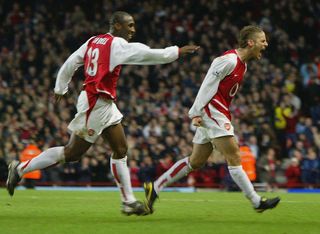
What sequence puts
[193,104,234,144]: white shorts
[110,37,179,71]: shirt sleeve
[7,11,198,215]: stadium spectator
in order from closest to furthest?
[110,37,179,71]: shirt sleeve, [7,11,198,215]: stadium spectator, [193,104,234,144]: white shorts

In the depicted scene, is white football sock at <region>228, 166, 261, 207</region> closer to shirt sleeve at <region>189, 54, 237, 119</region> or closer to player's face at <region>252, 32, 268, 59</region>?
shirt sleeve at <region>189, 54, 237, 119</region>

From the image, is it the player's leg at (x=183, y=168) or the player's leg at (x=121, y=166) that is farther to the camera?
the player's leg at (x=183, y=168)

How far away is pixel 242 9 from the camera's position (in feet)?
78.8

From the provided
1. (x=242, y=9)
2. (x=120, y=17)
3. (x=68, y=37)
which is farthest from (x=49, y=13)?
(x=120, y=17)

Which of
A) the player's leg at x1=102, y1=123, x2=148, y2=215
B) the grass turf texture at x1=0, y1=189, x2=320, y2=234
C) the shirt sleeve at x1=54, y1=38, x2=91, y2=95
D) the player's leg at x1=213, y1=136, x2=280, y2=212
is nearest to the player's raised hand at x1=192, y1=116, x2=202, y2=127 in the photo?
the player's leg at x1=213, y1=136, x2=280, y2=212

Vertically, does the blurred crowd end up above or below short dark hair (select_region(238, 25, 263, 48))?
below

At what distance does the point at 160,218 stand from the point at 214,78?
1.67 metres

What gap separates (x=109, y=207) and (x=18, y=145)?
26.9 feet

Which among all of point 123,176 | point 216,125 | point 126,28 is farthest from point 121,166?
point 126,28

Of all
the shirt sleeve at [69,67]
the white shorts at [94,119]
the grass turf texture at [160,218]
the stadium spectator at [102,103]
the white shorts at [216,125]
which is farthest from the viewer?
the shirt sleeve at [69,67]

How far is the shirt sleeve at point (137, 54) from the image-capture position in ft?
27.7

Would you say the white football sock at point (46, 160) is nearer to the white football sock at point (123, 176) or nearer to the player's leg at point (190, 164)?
the white football sock at point (123, 176)

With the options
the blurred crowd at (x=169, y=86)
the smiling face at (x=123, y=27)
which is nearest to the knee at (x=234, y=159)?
the smiling face at (x=123, y=27)

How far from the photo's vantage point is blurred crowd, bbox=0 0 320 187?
18.3 m
